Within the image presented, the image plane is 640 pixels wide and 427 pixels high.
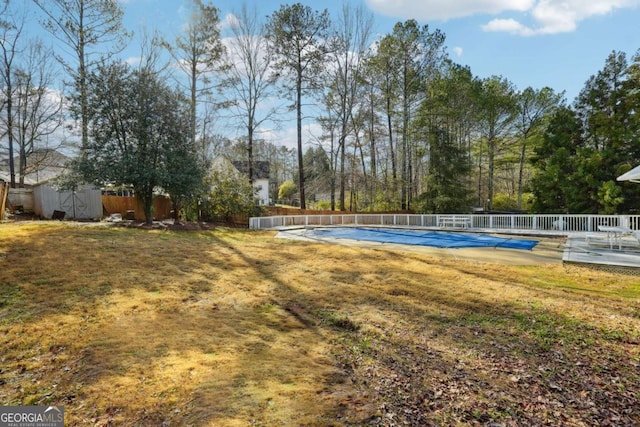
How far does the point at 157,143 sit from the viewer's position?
12242mm

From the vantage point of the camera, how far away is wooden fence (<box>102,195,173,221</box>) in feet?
51.4

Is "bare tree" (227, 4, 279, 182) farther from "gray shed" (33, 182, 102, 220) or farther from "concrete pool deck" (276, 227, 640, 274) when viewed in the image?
"concrete pool deck" (276, 227, 640, 274)

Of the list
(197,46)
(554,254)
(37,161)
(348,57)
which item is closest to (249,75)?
(197,46)

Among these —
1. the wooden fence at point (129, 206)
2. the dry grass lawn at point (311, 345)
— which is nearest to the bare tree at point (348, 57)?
the wooden fence at point (129, 206)

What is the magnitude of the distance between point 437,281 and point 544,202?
515 inches

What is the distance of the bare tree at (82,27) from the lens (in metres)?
14.4

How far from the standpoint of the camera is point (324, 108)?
826 inches

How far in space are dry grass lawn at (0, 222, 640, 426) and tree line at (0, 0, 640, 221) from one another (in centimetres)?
791

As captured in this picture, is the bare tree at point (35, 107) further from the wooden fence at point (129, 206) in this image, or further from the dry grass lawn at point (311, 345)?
the dry grass lawn at point (311, 345)

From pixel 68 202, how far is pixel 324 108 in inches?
605

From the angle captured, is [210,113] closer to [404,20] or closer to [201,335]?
[404,20]

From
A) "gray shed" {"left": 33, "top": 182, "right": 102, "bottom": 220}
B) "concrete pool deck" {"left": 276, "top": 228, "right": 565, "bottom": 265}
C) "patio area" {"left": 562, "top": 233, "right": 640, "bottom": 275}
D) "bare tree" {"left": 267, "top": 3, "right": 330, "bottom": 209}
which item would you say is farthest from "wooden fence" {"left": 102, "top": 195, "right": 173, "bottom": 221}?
"patio area" {"left": 562, "top": 233, "right": 640, "bottom": 275}

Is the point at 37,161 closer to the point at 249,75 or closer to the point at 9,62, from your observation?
the point at 9,62

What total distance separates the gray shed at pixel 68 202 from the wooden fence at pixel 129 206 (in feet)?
4.01
